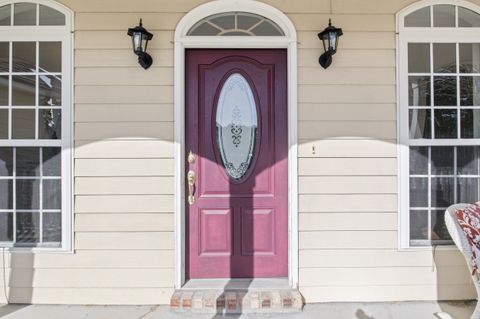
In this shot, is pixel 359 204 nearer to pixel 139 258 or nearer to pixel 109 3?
pixel 139 258

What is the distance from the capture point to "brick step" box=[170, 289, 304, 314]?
2.71 m

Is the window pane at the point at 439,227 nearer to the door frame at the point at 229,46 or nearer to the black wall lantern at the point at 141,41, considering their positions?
the door frame at the point at 229,46

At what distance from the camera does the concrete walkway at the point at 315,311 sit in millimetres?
2689

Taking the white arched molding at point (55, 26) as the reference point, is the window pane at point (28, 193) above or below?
below

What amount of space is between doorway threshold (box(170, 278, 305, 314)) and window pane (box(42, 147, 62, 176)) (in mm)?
1349

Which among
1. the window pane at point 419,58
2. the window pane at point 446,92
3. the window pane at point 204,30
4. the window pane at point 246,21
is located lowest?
the window pane at point 446,92

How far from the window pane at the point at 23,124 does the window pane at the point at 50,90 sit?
135 millimetres

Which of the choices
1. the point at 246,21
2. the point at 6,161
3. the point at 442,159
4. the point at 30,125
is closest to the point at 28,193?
the point at 6,161

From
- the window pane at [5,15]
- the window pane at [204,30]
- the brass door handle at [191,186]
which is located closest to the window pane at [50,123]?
the window pane at [5,15]

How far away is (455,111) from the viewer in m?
2.98

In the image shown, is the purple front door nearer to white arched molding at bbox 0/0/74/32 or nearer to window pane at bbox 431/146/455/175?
white arched molding at bbox 0/0/74/32

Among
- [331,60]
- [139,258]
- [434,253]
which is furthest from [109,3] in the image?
[434,253]

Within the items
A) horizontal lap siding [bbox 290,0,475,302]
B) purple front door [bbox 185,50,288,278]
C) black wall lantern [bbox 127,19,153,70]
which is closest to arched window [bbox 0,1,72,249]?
black wall lantern [bbox 127,19,153,70]

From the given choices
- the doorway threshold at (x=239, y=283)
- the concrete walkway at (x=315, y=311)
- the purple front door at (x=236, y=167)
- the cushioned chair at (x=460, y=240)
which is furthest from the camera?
the purple front door at (x=236, y=167)
